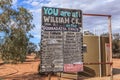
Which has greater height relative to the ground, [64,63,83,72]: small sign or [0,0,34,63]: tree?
[0,0,34,63]: tree

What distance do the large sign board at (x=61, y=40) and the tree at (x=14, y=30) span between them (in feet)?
13.4

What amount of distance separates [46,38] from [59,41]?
65 centimetres

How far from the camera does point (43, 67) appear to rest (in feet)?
39.8

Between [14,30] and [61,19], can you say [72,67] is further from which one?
[14,30]

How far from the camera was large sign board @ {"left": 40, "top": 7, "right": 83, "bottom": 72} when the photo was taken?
1211cm

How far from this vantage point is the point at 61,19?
12.4m

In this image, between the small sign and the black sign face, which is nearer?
the black sign face

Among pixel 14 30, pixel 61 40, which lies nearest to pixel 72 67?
pixel 61 40

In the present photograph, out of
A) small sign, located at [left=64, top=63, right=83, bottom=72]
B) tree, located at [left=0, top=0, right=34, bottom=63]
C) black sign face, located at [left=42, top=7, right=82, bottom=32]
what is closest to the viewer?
black sign face, located at [left=42, top=7, right=82, bottom=32]

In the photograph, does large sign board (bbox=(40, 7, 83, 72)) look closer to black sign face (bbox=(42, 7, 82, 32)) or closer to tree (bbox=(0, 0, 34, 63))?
black sign face (bbox=(42, 7, 82, 32))

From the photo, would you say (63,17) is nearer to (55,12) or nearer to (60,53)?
(55,12)

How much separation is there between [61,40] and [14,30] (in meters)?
4.45

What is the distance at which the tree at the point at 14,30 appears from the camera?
52.1ft

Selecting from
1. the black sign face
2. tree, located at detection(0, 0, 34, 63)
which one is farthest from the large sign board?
tree, located at detection(0, 0, 34, 63)
